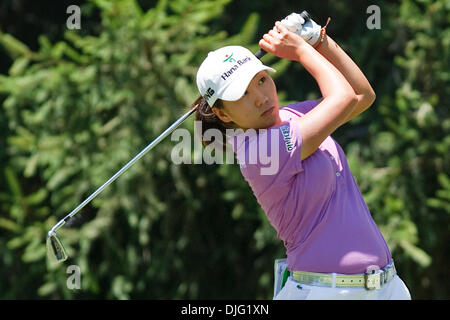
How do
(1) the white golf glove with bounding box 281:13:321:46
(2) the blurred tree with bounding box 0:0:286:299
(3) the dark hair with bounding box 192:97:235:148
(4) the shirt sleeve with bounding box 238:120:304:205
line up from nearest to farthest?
(4) the shirt sleeve with bounding box 238:120:304:205
(1) the white golf glove with bounding box 281:13:321:46
(3) the dark hair with bounding box 192:97:235:148
(2) the blurred tree with bounding box 0:0:286:299

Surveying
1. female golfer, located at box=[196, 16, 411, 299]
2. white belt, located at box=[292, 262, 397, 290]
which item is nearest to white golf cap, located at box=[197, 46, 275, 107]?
female golfer, located at box=[196, 16, 411, 299]

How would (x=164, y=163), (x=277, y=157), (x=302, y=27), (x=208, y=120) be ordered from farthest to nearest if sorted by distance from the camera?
1. (x=164, y=163)
2. (x=208, y=120)
3. (x=302, y=27)
4. (x=277, y=157)

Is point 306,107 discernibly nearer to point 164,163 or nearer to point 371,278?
point 371,278

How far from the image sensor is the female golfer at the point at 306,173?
1.84m

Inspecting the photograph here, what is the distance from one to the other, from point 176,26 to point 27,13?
189cm

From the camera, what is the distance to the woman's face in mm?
1901

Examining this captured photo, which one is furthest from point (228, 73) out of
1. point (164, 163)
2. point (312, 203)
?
point (164, 163)

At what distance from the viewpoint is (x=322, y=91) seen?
189 cm

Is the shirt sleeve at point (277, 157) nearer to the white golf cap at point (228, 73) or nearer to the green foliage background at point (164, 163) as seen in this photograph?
the white golf cap at point (228, 73)

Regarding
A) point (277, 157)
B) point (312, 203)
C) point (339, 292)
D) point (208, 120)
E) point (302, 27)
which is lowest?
point (339, 292)

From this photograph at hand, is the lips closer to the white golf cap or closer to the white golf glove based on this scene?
the white golf cap

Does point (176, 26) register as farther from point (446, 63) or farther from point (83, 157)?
point (446, 63)

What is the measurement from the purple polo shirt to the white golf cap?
0.13 m

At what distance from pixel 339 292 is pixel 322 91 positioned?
1.73ft
